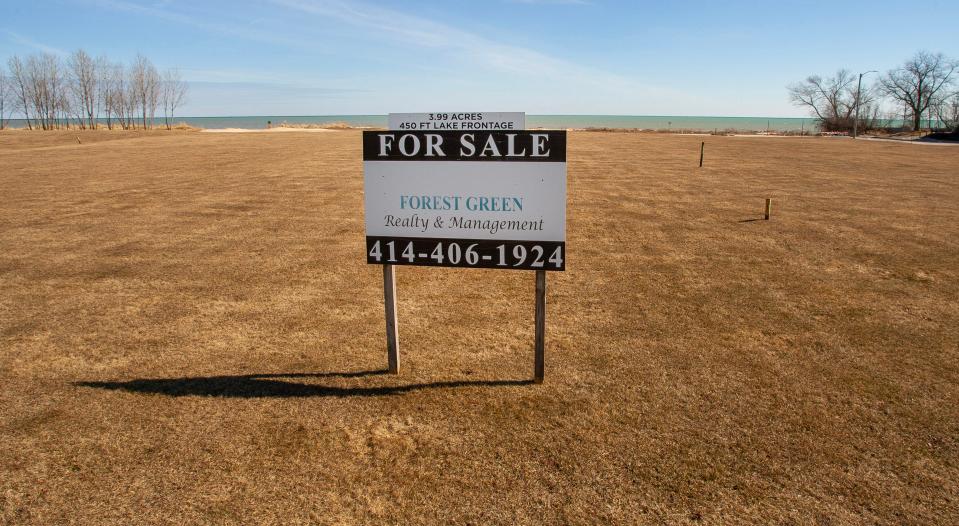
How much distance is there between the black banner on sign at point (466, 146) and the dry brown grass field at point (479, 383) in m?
2.14

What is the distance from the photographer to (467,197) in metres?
5.36

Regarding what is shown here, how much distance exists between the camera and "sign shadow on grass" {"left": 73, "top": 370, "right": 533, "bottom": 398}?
17.4 ft

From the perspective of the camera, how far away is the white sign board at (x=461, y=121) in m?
5.20

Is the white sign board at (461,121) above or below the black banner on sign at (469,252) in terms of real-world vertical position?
above

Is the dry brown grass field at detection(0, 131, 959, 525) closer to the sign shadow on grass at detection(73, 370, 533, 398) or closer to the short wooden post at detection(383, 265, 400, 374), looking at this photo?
the sign shadow on grass at detection(73, 370, 533, 398)

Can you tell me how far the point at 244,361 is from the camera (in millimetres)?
6047

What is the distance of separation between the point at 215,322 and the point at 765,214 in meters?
12.6

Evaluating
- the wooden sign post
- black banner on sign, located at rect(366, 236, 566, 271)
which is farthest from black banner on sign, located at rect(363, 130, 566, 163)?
black banner on sign, located at rect(366, 236, 566, 271)

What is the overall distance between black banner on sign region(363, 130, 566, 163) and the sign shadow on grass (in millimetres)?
2139

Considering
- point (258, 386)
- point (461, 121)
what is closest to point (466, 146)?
point (461, 121)

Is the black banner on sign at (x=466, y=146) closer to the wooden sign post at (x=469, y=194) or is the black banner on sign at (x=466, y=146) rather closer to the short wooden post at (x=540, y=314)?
the wooden sign post at (x=469, y=194)

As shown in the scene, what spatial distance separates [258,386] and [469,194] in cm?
269

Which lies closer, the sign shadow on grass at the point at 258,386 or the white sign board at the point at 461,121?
the white sign board at the point at 461,121

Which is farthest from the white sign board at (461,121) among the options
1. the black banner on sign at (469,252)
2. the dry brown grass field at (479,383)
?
the dry brown grass field at (479,383)
